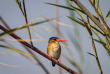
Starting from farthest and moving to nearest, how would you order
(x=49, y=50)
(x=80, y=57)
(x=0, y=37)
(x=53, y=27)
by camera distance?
(x=49, y=50), (x=53, y=27), (x=80, y=57), (x=0, y=37)

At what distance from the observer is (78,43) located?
0.55 metres

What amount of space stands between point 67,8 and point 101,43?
18 centimetres

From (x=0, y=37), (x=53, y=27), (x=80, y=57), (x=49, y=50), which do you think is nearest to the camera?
(x=0, y=37)

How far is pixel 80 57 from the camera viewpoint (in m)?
0.51

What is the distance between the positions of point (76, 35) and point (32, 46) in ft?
0.50

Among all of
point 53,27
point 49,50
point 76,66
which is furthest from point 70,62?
point 49,50

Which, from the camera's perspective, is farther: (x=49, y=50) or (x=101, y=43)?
(x=49, y=50)

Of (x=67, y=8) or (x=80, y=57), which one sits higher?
(x=67, y=8)

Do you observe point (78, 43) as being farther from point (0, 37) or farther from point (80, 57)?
point (0, 37)

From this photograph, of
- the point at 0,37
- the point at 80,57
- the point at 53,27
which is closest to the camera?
the point at 0,37

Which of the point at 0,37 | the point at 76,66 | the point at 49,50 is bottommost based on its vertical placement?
the point at 76,66

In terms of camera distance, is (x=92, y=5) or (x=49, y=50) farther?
(x=49, y=50)

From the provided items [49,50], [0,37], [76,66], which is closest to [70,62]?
[76,66]

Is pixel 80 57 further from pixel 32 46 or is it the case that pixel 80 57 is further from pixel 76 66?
pixel 32 46
